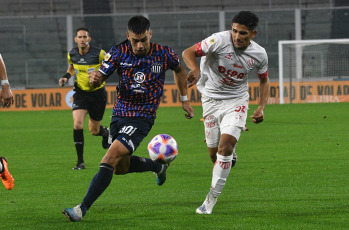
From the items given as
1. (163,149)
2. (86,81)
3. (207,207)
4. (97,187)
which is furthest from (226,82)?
(86,81)

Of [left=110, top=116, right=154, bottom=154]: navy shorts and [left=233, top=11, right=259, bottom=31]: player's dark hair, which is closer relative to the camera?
[left=110, top=116, right=154, bottom=154]: navy shorts

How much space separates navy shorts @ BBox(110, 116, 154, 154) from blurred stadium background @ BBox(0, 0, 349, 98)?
908 inches

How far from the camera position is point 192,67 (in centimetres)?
629

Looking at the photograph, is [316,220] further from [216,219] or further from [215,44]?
[215,44]

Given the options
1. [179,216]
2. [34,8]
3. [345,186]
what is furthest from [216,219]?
[34,8]

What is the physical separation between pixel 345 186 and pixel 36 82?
78.0ft

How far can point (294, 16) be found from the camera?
31.1 m

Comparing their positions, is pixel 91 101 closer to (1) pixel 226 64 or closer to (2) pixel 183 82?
(2) pixel 183 82

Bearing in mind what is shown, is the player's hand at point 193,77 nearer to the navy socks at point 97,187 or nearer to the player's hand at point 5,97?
the navy socks at point 97,187

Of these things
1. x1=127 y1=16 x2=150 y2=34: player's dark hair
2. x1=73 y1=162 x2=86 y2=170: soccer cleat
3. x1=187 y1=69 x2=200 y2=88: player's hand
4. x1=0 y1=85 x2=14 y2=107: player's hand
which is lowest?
x1=73 y1=162 x2=86 y2=170: soccer cleat

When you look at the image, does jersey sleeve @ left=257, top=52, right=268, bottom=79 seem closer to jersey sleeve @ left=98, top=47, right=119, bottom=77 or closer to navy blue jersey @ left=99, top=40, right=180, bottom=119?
navy blue jersey @ left=99, top=40, right=180, bottom=119

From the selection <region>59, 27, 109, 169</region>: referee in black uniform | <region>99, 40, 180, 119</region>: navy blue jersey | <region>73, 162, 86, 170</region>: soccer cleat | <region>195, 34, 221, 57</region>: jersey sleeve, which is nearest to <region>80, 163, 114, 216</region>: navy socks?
<region>99, 40, 180, 119</region>: navy blue jersey

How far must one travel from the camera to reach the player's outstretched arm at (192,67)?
6023mm

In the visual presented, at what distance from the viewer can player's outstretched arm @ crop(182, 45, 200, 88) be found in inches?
237
